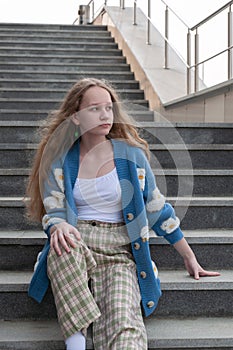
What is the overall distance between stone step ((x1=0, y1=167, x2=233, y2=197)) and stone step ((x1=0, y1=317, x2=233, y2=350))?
0.95 metres

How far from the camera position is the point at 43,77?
265 inches

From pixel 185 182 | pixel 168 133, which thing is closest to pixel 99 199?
pixel 185 182

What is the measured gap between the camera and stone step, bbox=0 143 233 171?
11.9 feet

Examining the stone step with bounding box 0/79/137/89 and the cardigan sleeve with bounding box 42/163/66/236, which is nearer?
the cardigan sleeve with bounding box 42/163/66/236

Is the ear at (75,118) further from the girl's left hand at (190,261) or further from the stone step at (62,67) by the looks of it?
the stone step at (62,67)

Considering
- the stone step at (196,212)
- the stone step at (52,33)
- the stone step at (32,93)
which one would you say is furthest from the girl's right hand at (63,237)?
the stone step at (52,33)

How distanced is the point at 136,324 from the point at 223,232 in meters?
0.89

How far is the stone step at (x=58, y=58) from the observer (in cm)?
727

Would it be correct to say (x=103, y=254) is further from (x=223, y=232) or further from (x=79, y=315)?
(x=223, y=232)

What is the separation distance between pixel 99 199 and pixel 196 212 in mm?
724

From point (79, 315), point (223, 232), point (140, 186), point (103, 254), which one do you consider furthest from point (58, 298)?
point (223, 232)

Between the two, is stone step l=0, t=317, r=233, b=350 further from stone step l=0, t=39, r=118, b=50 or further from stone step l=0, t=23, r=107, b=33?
stone step l=0, t=23, r=107, b=33

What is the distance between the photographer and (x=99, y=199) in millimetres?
2518

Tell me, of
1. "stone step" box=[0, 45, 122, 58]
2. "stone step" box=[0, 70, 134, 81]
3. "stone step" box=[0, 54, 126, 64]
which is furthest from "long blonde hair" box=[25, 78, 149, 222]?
"stone step" box=[0, 45, 122, 58]
